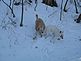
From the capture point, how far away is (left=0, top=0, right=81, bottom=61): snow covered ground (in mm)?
9336

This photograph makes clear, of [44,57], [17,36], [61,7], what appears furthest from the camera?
[61,7]

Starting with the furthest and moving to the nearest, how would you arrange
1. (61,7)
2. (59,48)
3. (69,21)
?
(61,7) → (69,21) → (59,48)

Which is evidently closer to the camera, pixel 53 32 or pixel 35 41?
pixel 35 41

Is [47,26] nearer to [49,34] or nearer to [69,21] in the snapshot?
[49,34]

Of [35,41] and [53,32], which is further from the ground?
[53,32]

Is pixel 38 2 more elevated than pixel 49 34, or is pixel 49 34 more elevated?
pixel 38 2

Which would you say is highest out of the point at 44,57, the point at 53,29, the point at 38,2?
the point at 38,2

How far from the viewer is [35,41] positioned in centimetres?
1053

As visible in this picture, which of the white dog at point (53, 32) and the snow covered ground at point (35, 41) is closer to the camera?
the snow covered ground at point (35, 41)

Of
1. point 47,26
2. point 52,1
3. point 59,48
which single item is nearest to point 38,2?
point 52,1

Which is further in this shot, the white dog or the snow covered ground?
the white dog

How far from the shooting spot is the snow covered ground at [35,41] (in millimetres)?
9336

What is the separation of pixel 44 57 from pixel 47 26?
2.49m

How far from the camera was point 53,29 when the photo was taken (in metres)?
11.2
